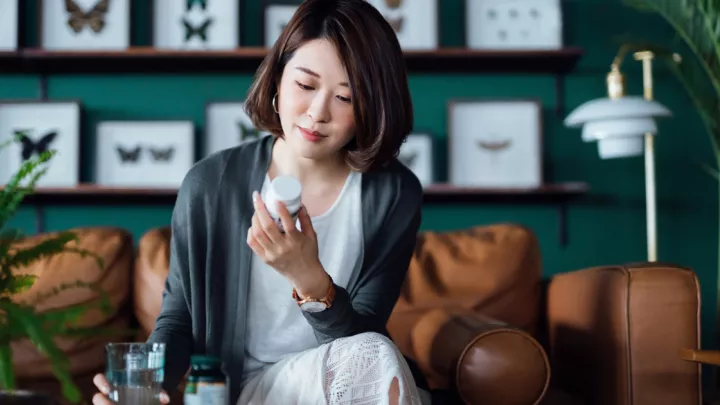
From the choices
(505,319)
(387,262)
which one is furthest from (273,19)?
(387,262)

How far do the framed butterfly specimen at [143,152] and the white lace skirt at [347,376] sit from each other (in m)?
1.91

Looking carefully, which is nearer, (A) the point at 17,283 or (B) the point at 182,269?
(A) the point at 17,283

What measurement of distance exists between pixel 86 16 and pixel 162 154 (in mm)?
597

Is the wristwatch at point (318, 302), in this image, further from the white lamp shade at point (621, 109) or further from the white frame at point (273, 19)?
the white frame at point (273, 19)

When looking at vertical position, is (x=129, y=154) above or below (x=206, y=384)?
above

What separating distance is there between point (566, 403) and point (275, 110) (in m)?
0.92

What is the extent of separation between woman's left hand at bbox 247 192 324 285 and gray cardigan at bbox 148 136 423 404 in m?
0.18

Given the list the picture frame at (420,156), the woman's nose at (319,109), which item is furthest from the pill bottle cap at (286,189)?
the picture frame at (420,156)

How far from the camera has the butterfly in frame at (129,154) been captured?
3.12m

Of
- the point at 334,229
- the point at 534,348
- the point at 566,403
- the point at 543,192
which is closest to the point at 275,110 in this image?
the point at 334,229

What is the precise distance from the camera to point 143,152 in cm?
312

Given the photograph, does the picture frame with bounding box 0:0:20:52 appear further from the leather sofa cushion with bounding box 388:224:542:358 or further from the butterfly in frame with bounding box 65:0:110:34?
the leather sofa cushion with bounding box 388:224:542:358

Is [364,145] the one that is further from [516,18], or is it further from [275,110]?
[516,18]

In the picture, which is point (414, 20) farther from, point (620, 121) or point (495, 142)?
point (620, 121)
